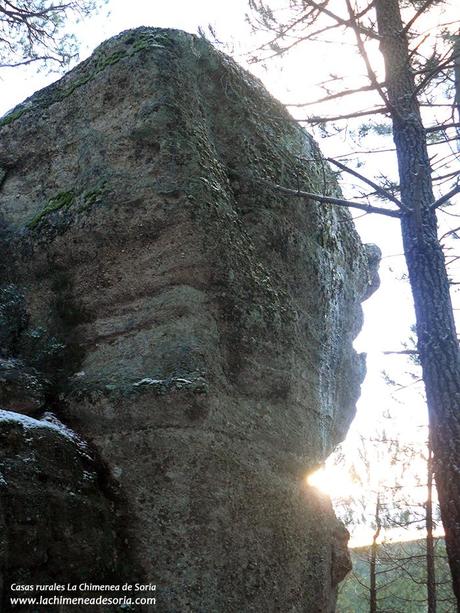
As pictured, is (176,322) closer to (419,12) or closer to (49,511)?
(49,511)

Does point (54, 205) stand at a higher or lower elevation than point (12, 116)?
lower

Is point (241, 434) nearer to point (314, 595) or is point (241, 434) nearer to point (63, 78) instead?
point (314, 595)

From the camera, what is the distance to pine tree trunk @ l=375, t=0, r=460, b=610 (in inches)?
193

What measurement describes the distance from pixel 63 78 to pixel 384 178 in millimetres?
4205

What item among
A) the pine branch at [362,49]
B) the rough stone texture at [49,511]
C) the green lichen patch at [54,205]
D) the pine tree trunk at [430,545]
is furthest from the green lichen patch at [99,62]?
the pine tree trunk at [430,545]

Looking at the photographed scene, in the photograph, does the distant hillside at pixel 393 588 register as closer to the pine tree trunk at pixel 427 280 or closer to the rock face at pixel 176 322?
the rock face at pixel 176 322

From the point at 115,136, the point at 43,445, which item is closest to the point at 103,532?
the point at 43,445

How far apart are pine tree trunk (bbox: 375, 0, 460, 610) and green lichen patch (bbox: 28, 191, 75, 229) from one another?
364cm

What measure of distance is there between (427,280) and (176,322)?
2.51 metres

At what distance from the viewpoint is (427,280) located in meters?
5.81

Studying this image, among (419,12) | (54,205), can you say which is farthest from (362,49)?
(54,205)

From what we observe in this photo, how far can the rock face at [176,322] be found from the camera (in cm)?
503

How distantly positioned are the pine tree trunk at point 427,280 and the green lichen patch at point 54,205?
3.64 metres

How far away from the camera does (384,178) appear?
7.08 metres
